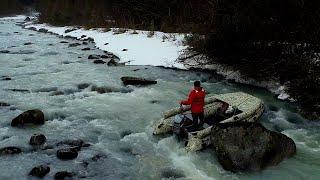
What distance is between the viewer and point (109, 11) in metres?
42.1

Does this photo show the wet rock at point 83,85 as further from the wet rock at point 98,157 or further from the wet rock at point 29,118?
the wet rock at point 98,157

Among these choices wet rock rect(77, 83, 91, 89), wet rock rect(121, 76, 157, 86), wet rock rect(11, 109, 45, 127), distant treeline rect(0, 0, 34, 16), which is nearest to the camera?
wet rock rect(11, 109, 45, 127)

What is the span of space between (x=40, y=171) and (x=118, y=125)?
12.4 feet

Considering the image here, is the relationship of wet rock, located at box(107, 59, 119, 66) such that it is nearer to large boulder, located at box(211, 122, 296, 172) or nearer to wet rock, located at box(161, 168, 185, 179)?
large boulder, located at box(211, 122, 296, 172)

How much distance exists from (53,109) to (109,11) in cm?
2872

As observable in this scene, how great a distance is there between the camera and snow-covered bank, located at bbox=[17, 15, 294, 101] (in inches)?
719

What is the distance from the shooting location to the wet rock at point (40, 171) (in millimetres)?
9641

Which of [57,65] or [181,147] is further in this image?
[57,65]

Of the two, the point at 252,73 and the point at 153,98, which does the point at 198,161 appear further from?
the point at 252,73

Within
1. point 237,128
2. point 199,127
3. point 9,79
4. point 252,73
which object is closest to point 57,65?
point 9,79

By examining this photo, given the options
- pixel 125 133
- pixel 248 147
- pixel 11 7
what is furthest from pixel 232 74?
pixel 11 7

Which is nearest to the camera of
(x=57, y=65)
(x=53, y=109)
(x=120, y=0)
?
(x=53, y=109)

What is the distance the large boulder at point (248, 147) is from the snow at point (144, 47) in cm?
1101

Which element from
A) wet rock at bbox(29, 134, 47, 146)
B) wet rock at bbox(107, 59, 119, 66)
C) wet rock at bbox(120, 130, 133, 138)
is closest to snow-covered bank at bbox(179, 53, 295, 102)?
wet rock at bbox(107, 59, 119, 66)
